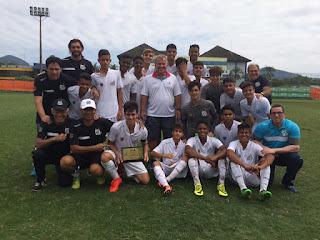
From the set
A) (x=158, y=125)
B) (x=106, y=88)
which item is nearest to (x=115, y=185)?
(x=158, y=125)

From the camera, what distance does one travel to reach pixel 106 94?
4371 mm

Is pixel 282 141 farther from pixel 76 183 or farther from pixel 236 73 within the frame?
pixel 236 73

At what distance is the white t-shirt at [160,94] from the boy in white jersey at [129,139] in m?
0.69

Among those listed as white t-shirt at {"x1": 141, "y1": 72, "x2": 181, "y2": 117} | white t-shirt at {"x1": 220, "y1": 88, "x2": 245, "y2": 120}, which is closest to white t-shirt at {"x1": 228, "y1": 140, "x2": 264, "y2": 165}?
white t-shirt at {"x1": 220, "y1": 88, "x2": 245, "y2": 120}

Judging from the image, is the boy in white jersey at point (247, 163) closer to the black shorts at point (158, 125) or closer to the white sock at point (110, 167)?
the black shorts at point (158, 125)

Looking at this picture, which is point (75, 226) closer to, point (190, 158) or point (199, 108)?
point (190, 158)

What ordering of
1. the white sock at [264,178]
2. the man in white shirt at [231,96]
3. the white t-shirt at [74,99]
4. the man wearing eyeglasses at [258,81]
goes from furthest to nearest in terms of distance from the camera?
1. the man wearing eyeglasses at [258,81]
2. the man in white shirt at [231,96]
3. the white t-shirt at [74,99]
4. the white sock at [264,178]

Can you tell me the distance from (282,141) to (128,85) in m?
3.04

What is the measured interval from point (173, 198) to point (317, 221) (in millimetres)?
1808

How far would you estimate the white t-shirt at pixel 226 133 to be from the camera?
14.3ft

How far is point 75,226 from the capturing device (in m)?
2.71

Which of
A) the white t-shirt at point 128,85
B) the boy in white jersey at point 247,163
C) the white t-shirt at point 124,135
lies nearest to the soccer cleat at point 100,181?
the white t-shirt at point 124,135

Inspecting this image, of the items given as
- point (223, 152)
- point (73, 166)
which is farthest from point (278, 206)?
point (73, 166)

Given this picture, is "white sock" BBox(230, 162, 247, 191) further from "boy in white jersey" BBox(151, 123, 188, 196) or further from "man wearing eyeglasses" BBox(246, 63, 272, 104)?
"man wearing eyeglasses" BBox(246, 63, 272, 104)
